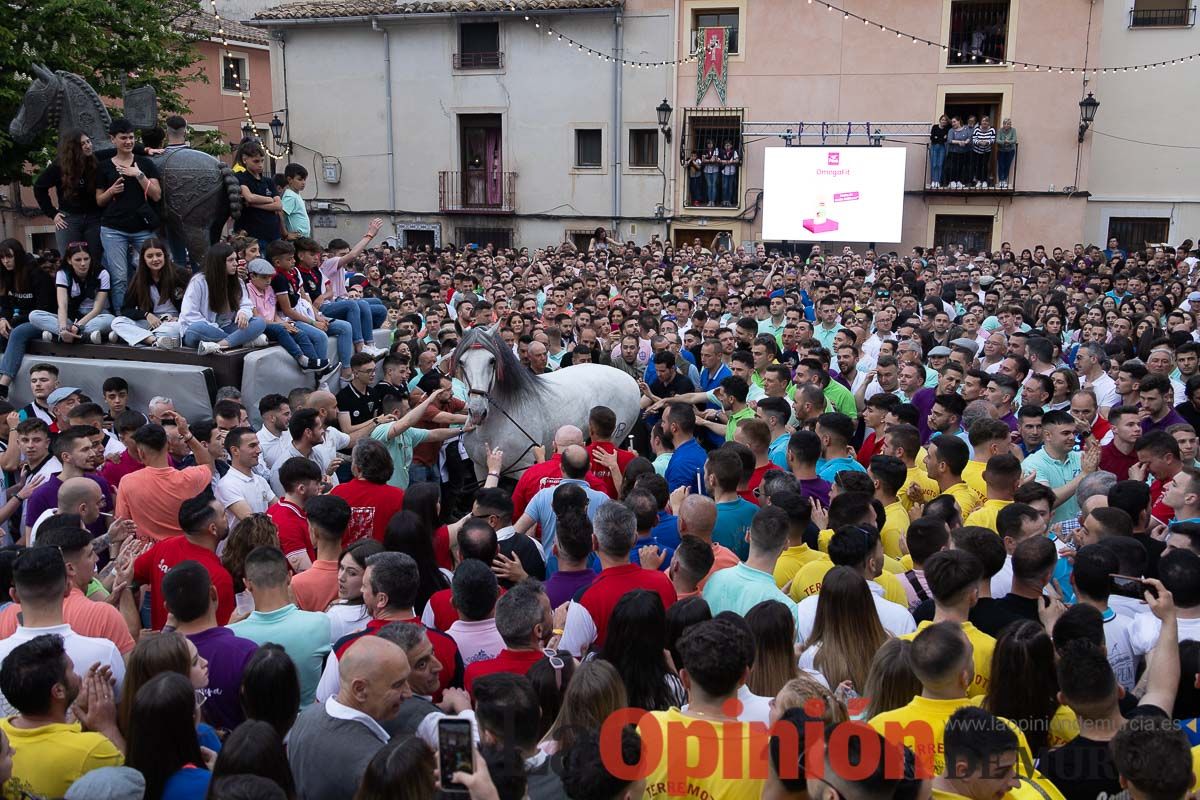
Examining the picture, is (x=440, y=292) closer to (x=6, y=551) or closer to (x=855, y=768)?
(x=6, y=551)

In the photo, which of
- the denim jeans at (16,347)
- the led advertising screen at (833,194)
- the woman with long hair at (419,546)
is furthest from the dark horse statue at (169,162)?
the led advertising screen at (833,194)

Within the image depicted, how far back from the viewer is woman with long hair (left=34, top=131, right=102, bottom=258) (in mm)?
8250

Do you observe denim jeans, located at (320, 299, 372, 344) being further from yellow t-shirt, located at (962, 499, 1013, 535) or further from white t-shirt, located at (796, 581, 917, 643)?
white t-shirt, located at (796, 581, 917, 643)

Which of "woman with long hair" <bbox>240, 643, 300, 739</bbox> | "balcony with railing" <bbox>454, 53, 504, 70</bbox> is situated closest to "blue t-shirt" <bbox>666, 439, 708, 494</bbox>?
"woman with long hair" <bbox>240, 643, 300, 739</bbox>

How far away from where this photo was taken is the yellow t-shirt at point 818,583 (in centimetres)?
443

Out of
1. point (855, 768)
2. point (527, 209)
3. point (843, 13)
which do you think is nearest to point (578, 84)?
point (527, 209)

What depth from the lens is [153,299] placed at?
8531 mm

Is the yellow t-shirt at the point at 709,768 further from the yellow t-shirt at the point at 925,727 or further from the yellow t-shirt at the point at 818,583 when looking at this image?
the yellow t-shirt at the point at 818,583

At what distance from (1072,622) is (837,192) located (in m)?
21.6

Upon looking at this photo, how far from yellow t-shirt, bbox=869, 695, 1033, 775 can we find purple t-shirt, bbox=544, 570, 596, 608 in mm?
1631

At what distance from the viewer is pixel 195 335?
809 centimetres

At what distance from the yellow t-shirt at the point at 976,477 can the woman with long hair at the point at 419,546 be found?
3.18 metres

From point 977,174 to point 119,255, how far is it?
67.1ft

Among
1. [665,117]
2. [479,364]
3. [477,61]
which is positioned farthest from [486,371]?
[477,61]
